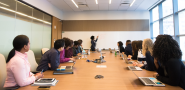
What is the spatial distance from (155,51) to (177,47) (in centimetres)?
24

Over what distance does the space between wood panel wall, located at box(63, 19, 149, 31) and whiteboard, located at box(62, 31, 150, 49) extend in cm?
21

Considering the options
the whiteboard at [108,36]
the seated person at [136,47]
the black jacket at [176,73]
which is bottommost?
the black jacket at [176,73]

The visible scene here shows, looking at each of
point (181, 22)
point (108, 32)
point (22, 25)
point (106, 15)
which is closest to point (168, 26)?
point (181, 22)

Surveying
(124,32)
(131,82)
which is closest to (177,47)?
(131,82)

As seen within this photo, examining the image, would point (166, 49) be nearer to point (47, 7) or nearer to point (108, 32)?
point (47, 7)

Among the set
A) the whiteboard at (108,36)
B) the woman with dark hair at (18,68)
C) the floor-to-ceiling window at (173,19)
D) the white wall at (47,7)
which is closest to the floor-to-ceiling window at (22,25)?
the white wall at (47,7)

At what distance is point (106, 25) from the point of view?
7234 millimetres

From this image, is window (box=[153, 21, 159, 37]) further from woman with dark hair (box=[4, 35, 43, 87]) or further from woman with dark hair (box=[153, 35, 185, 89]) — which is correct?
woman with dark hair (box=[4, 35, 43, 87])

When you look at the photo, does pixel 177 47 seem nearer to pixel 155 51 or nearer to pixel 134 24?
pixel 155 51

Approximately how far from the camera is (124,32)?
23.6 ft

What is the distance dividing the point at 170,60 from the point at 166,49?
15 cm

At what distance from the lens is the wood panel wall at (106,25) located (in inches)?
279

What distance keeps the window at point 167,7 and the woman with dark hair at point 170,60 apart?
180 inches

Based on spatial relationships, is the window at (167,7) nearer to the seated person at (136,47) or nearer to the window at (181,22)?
the window at (181,22)
